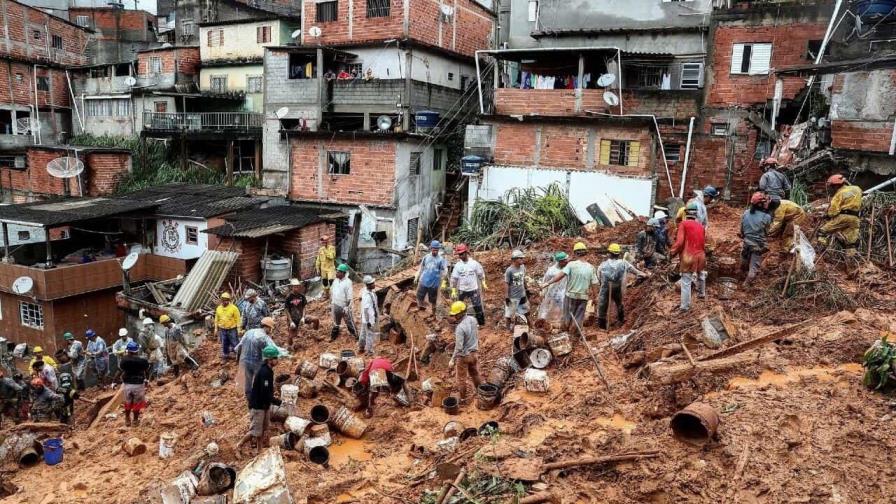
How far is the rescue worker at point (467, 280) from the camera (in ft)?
39.1

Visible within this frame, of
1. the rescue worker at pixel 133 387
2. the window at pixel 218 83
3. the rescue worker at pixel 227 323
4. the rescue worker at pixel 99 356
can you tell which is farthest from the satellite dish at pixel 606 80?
the window at pixel 218 83

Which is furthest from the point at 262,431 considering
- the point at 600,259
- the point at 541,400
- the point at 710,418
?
the point at 600,259

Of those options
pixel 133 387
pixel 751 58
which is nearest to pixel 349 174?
pixel 133 387

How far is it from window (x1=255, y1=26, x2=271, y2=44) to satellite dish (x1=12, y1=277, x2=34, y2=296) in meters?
18.1

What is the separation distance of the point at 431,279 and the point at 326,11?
18695 millimetres

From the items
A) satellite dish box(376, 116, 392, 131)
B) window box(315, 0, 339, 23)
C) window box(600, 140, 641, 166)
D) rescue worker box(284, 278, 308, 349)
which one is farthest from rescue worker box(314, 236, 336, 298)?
window box(315, 0, 339, 23)

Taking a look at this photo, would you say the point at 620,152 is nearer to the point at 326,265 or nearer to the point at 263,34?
the point at 326,265

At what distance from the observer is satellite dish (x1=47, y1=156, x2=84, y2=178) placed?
85.0ft

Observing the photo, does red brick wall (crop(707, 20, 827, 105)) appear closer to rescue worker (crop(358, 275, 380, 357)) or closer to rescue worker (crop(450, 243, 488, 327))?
rescue worker (crop(450, 243, 488, 327))

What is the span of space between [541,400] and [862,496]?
425cm

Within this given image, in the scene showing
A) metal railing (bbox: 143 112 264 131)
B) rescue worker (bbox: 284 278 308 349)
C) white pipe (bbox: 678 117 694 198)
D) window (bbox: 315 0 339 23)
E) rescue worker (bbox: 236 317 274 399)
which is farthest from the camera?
metal railing (bbox: 143 112 264 131)

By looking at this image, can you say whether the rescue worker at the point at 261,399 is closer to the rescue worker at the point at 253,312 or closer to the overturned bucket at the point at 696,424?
the rescue worker at the point at 253,312

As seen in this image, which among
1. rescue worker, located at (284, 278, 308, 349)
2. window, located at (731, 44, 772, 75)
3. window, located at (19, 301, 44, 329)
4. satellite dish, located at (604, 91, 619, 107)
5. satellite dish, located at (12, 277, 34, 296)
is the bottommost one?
window, located at (19, 301, 44, 329)

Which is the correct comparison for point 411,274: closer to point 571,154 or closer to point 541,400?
point 541,400
